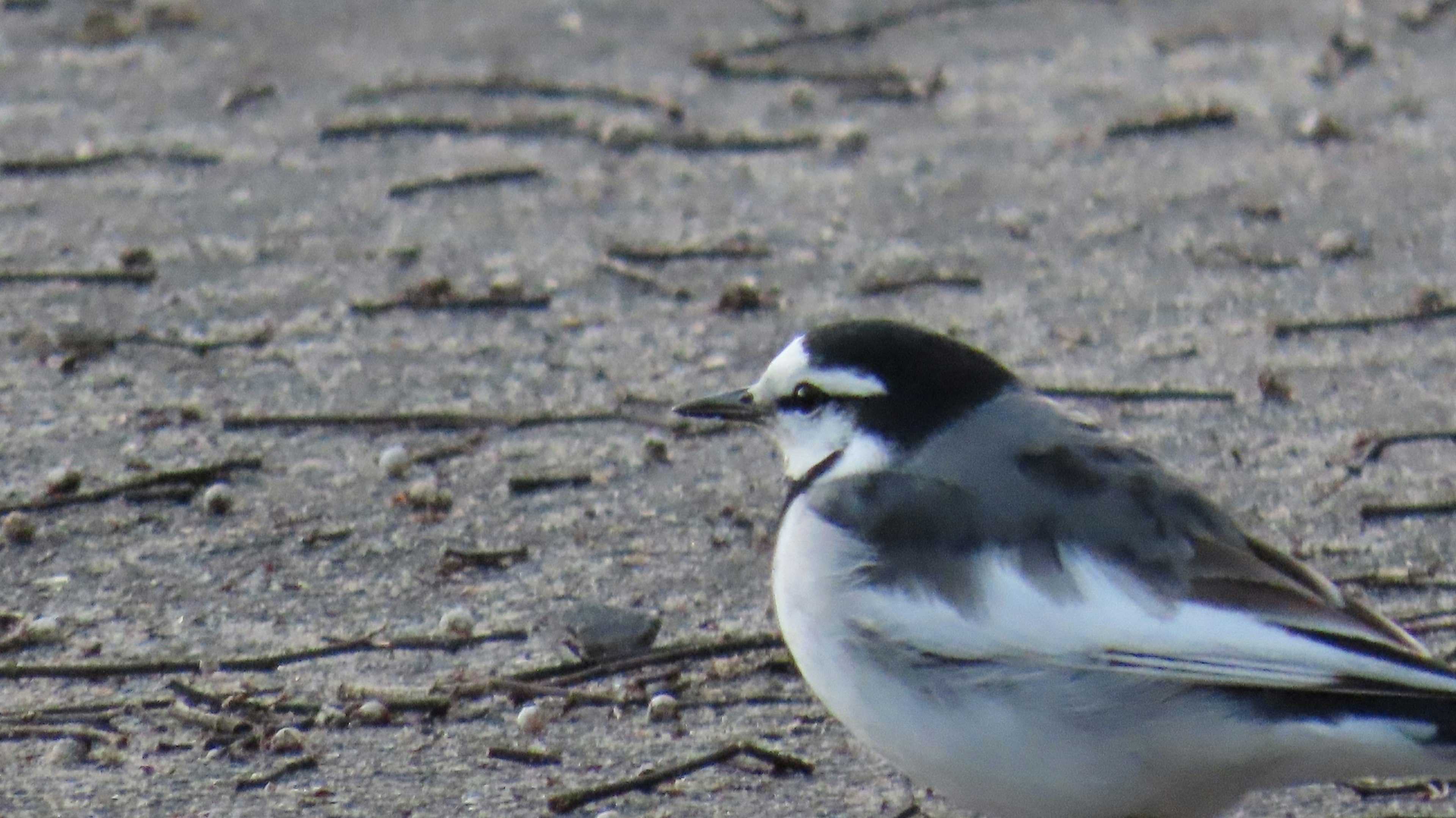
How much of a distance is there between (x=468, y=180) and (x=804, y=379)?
4324mm

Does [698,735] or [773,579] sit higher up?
[773,579]

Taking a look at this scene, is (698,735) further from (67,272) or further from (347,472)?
(67,272)

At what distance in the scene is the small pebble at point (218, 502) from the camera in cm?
629

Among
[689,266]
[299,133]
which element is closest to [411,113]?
[299,133]

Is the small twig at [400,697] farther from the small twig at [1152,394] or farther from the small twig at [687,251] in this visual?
the small twig at [687,251]

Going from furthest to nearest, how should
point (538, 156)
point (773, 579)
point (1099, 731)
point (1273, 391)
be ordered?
1. point (538, 156)
2. point (1273, 391)
3. point (773, 579)
4. point (1099, 731)

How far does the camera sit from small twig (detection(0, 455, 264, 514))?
6262 millimetres

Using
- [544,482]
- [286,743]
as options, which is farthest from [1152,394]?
[286,743]

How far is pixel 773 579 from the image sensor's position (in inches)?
187

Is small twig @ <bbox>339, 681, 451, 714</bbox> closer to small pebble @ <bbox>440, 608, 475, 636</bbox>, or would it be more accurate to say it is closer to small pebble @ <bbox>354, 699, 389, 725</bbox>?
small pebble @ <bbox>354, 699, 389, 725</bbox>

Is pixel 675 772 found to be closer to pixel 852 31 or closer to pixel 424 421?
pixel 424 421

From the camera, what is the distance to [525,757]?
495 centimetres

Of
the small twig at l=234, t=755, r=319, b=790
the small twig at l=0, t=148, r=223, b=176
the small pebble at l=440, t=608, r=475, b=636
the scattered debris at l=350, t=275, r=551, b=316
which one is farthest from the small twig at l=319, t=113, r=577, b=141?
the small twig at l=234, t=755, r=319, b=790

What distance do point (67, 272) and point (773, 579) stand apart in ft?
14.3
